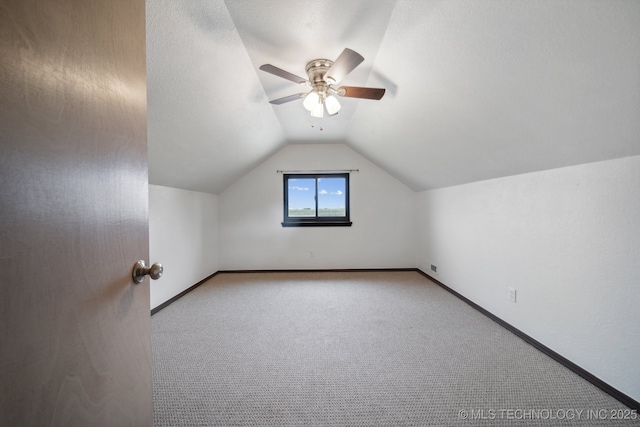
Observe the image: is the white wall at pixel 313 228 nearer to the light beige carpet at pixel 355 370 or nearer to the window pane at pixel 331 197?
the window pane at pixel 331 197

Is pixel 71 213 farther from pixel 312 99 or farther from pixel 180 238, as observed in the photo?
pixel 180 238

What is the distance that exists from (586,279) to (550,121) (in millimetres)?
1021

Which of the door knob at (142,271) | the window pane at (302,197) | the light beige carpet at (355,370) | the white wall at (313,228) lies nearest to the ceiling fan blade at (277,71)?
the door knob at (142,271)

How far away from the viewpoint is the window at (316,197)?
13.3 feet

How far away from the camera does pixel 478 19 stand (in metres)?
1.17

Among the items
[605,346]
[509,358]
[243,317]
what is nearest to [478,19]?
[605,346]

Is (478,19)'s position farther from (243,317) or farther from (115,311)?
(243,317)

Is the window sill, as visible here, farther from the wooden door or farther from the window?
the wooden door

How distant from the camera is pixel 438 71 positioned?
1545 mm

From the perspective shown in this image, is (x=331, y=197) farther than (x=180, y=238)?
Yes

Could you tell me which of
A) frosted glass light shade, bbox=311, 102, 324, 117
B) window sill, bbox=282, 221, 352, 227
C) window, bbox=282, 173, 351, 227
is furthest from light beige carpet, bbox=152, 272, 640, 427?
frosted glass light shade, bbox=311, 102, 324, 117

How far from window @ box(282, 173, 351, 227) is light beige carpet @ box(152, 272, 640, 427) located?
1687 millimetres

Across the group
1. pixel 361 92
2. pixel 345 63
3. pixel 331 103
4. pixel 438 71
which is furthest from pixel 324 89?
pixel 438 71

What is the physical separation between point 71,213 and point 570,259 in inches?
98.1
